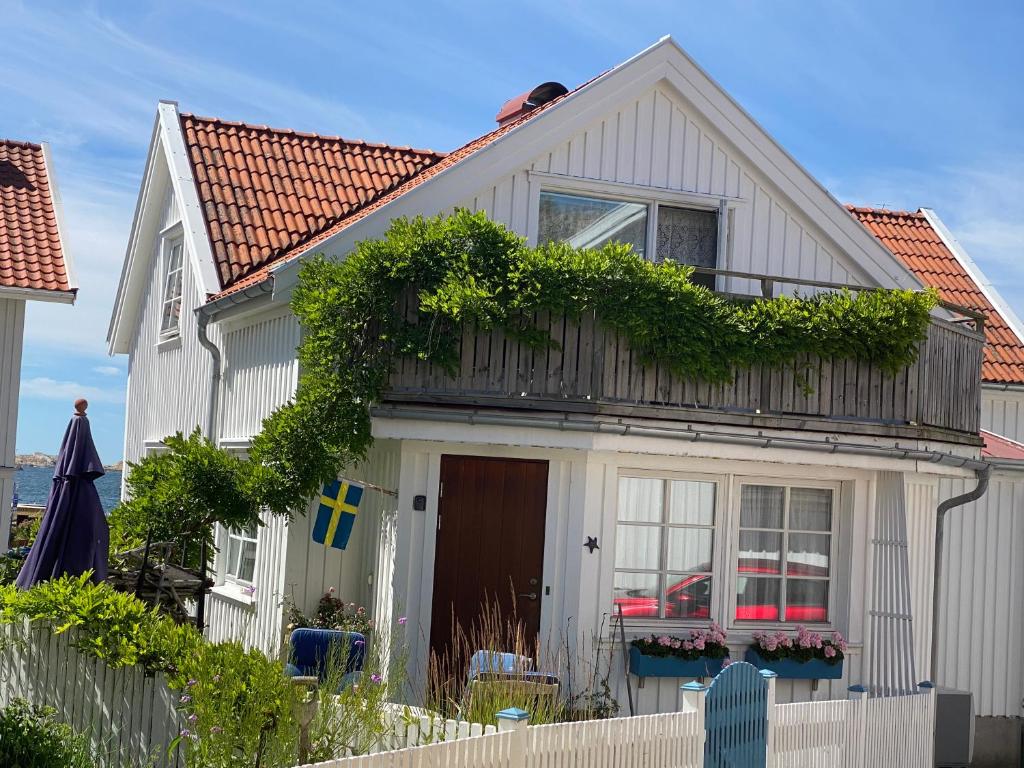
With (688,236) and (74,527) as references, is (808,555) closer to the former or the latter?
(688,236)

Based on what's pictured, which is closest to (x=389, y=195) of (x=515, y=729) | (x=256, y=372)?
(x=256, y=372)

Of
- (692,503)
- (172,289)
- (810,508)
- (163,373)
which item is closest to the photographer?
(692,503)

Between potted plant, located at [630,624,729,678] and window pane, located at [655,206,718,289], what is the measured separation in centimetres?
407

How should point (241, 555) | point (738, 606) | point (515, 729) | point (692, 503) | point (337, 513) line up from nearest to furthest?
point (515, 729) → point (337, 513) → point (692, 503) → point (738, 606) → point (241, 555)

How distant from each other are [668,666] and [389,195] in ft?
23.1

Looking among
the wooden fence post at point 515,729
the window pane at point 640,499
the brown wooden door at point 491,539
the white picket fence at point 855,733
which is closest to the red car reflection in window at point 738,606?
the window pane at point 640,499

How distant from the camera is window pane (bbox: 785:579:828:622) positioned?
13969 mm

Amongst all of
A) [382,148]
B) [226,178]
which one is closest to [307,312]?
[226,178]

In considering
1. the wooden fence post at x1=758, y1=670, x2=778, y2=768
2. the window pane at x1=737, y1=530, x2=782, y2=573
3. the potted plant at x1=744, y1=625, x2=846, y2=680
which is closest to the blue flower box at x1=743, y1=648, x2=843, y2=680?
the potted plant at x1=744, y1=625, x2=846, y2=680

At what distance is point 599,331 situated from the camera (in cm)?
1245

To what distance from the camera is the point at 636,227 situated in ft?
48.8

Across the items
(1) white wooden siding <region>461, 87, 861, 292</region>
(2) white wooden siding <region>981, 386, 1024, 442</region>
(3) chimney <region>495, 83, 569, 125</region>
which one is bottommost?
(2) white wooden siding <region>981, 386, 1024, 442</region>

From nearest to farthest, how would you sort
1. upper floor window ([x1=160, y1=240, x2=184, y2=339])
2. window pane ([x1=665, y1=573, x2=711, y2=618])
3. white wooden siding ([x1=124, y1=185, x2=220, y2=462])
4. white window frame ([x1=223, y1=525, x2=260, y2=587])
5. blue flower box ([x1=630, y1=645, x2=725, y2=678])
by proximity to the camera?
blue flower box ([x1=630, y1=645, x2=725, y2=678]) < window pane ([x1=665, y1=573, x2=711, y2=618]) < white window frame ([x1=223, y1=525, x2=260, y2=587]) < white wooden siding ([x1=124, y1=185, x2=220, y2=462]) < upper floor window ([x1=160, y1=240, x2=184, y2=339])

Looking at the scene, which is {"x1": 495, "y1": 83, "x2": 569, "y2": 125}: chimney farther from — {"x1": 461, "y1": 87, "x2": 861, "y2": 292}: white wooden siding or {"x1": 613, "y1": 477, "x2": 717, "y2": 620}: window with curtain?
{"x1": 613, "y1": 477, "x2": 717, "y2": 620}: window with curtain
